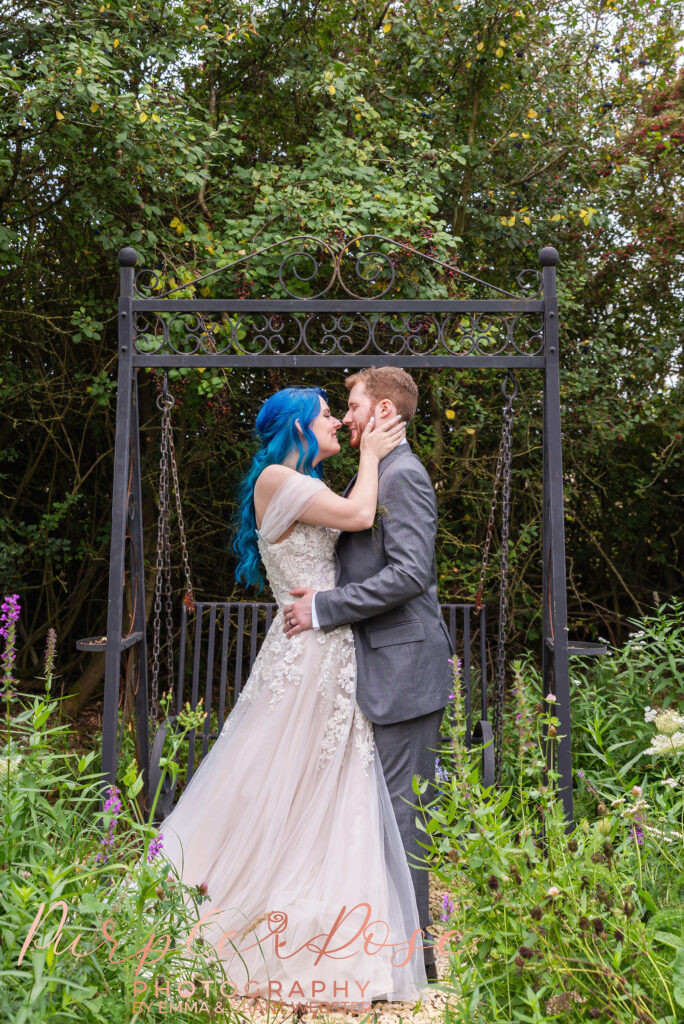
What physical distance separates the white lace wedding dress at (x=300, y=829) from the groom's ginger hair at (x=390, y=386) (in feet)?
1.30

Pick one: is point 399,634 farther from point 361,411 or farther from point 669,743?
point 669,743

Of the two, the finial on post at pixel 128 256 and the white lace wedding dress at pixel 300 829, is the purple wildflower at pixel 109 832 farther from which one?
the finial on post at pixel 128 256

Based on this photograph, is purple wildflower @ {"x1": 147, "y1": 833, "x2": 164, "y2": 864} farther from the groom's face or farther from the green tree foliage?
the green tree foliage

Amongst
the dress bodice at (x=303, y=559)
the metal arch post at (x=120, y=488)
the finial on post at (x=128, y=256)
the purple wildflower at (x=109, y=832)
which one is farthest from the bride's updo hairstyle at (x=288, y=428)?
the purple wildflower at (x=109, y=832)

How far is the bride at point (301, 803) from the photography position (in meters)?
2.44

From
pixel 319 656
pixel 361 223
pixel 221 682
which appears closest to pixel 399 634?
pixel 319 656

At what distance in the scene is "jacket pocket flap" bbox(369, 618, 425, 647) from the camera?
2.74 m

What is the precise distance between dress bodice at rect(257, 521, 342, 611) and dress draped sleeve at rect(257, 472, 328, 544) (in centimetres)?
6

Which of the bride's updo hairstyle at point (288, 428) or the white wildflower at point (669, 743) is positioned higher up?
the bride's updo hairstyle at point (288, 428)

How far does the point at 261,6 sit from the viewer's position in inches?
197

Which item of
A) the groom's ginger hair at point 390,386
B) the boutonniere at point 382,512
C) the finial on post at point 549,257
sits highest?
the finial on post at point 549,257

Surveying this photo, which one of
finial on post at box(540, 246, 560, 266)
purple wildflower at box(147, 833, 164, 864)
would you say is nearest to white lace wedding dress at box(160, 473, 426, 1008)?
purple wildflower at box(147, 833, 164, 864)

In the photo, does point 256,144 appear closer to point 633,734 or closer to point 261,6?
point 261,6

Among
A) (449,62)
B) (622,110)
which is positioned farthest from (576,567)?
(449,62)
